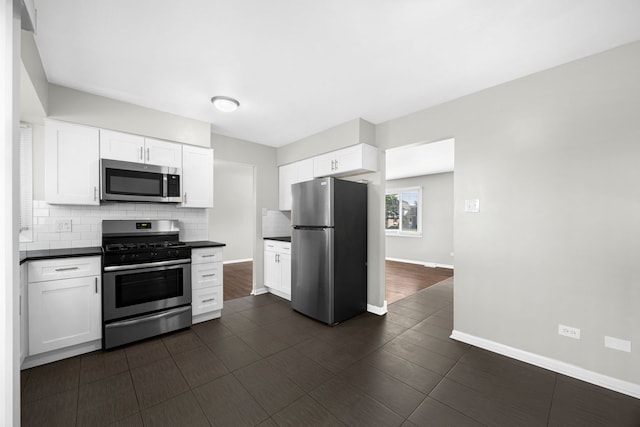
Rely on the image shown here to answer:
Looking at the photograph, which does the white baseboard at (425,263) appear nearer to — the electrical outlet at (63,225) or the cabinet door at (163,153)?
the cabinet door at (163,153)

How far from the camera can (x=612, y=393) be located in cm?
191

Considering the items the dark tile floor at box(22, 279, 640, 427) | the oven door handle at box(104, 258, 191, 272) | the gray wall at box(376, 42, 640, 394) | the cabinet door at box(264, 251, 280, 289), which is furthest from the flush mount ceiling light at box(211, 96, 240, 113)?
the dark tile floor at box(22, 279, 640, 427)

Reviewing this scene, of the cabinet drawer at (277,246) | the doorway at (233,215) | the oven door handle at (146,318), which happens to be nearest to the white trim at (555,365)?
the cabinet drawer at (277,246)

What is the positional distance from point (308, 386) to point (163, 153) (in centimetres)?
297

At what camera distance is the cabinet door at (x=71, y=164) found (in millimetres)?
2551

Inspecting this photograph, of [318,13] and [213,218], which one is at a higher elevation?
[318,13]

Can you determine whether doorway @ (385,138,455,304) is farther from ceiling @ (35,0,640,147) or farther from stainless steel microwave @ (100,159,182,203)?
stainless steel microwave @ (100,159,182,203)

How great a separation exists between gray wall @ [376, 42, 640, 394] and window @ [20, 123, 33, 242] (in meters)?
4.33

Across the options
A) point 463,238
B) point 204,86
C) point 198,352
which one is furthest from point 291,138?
point 198,352

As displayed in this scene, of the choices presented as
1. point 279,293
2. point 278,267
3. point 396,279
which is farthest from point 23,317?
point 396,279

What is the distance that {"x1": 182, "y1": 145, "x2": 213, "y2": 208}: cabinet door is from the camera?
332 centimetres

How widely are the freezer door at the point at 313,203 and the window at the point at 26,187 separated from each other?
106 inches

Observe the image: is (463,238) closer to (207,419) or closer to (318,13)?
Answer: (318,13)

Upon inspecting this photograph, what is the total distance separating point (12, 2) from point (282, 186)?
12.3ft
